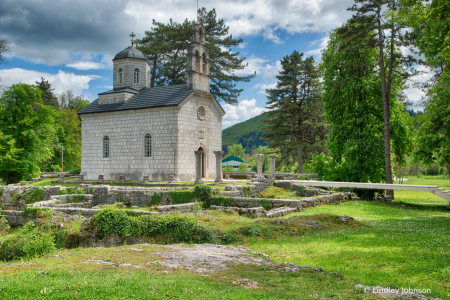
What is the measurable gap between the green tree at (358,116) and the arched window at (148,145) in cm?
1469

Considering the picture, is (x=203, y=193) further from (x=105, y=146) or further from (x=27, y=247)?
(x=105, y=146)

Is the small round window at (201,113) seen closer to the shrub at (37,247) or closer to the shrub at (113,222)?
the shrub at (113,222)

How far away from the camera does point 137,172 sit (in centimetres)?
2923

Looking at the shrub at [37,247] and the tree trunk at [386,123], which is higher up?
the tree trunk at [386,123]

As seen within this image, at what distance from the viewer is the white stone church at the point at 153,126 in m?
28.0

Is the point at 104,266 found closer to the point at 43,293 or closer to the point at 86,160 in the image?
the point at 43,293

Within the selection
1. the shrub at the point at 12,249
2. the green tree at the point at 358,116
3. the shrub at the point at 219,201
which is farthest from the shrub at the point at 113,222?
the green tree at the point at 358,116

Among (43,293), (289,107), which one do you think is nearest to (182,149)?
(289,107)

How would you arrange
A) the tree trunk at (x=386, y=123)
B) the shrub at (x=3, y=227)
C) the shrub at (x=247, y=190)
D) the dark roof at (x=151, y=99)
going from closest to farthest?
the shrub at (x=3, y=227)
the shrub at (x=247, y=190)
the tree trunk at (x=386, y=123)
the dark roof at (x=151, y=99)

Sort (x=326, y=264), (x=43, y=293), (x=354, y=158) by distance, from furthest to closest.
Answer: (x=354, y=158)
(x=326, y=264)
(x=43, y=293)

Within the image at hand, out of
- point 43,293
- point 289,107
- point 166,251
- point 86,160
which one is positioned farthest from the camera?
point 289,107

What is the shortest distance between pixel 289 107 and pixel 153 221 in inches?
1193

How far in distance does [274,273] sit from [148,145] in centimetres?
2458

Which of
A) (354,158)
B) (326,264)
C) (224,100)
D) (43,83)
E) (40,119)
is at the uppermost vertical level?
(43,83)
